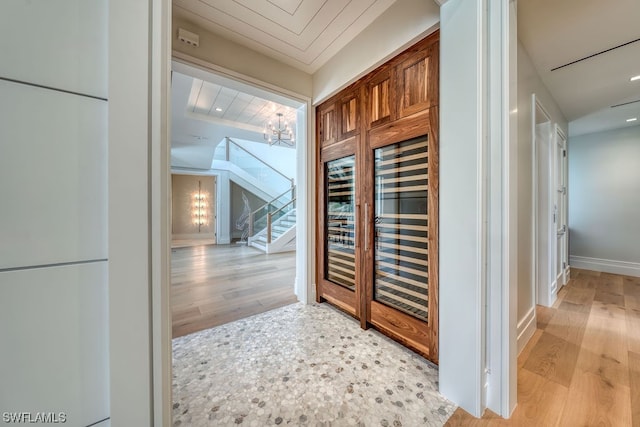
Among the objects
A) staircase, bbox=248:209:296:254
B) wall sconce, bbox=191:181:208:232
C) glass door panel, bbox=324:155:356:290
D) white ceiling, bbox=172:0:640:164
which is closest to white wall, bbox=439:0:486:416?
white ceiling, bbox=172:0:640:164

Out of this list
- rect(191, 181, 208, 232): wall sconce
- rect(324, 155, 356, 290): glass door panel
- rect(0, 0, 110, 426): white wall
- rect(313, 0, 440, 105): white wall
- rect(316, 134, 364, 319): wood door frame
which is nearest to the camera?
rect(0, 0, 110, 426): white wall

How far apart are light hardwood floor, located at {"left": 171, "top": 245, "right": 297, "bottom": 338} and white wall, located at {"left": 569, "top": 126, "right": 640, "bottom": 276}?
5.31 metres

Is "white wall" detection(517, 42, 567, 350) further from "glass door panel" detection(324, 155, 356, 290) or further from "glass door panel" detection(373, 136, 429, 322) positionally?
"glass door panel" detection(324, 155, 356, 290)

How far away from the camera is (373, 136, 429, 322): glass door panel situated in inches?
70.6

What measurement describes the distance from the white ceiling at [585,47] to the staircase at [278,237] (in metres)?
5.47

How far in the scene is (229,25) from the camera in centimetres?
200

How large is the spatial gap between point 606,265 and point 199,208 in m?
10.7

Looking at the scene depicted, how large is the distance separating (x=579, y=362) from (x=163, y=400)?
2.72 meters

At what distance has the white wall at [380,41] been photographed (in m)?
1.61

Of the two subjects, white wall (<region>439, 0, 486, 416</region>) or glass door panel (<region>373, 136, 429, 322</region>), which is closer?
white wall (<region>439, 0, 486, 416</region>)

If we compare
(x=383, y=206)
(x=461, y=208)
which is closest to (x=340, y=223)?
(x=383, y=206)

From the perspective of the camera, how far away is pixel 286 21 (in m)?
1.95

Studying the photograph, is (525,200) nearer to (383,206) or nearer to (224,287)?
(383,206)

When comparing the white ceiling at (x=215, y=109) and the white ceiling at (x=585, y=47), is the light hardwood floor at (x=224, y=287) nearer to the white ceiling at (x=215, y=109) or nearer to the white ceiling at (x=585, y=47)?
the white ceiling at (x=215, y=109)
